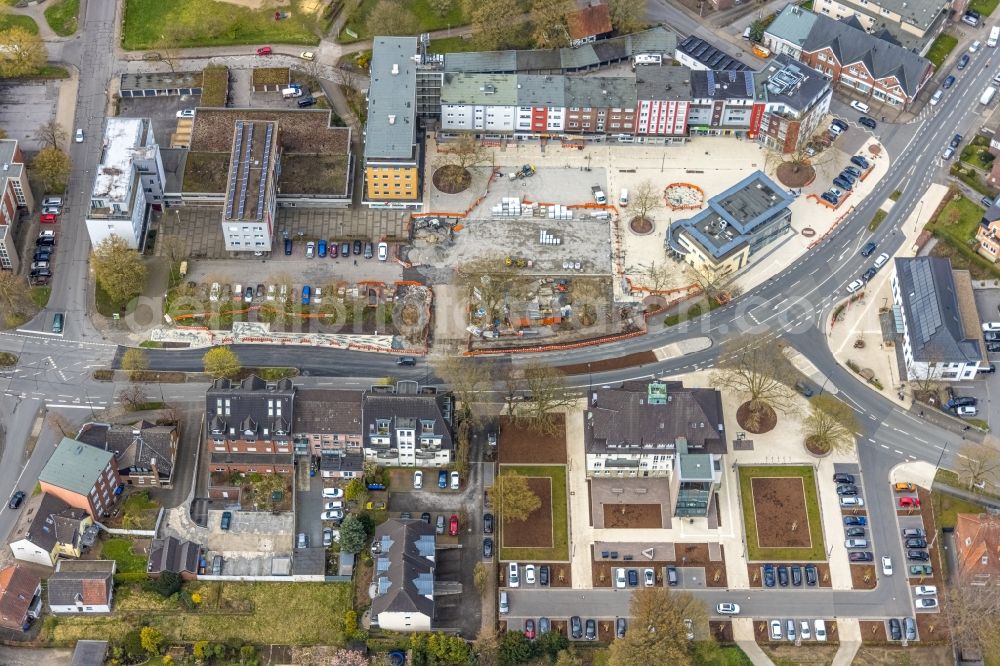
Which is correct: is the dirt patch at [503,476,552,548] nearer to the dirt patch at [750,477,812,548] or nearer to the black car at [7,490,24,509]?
the dirt patch at [750,477,812,548]

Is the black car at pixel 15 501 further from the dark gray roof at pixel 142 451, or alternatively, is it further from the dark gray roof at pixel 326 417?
the dark gray roof at pixel 326 417

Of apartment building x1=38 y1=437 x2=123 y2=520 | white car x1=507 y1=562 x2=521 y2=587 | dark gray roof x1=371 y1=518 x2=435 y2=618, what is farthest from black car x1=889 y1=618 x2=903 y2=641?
apartment building x1=38 y1=437 x2=123 y2=520

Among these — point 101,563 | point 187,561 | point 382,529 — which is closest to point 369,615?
point 382,529

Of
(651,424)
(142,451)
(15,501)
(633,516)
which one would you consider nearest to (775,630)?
(633,516)

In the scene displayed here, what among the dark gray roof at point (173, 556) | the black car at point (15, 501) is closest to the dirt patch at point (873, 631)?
the dark gray roof at point (173, 556)

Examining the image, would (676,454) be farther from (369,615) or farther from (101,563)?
(101,563)

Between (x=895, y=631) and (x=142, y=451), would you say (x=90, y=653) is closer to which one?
(x=142, y=451)

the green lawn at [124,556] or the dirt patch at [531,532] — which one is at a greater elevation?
the dirt patch at [531,532]
